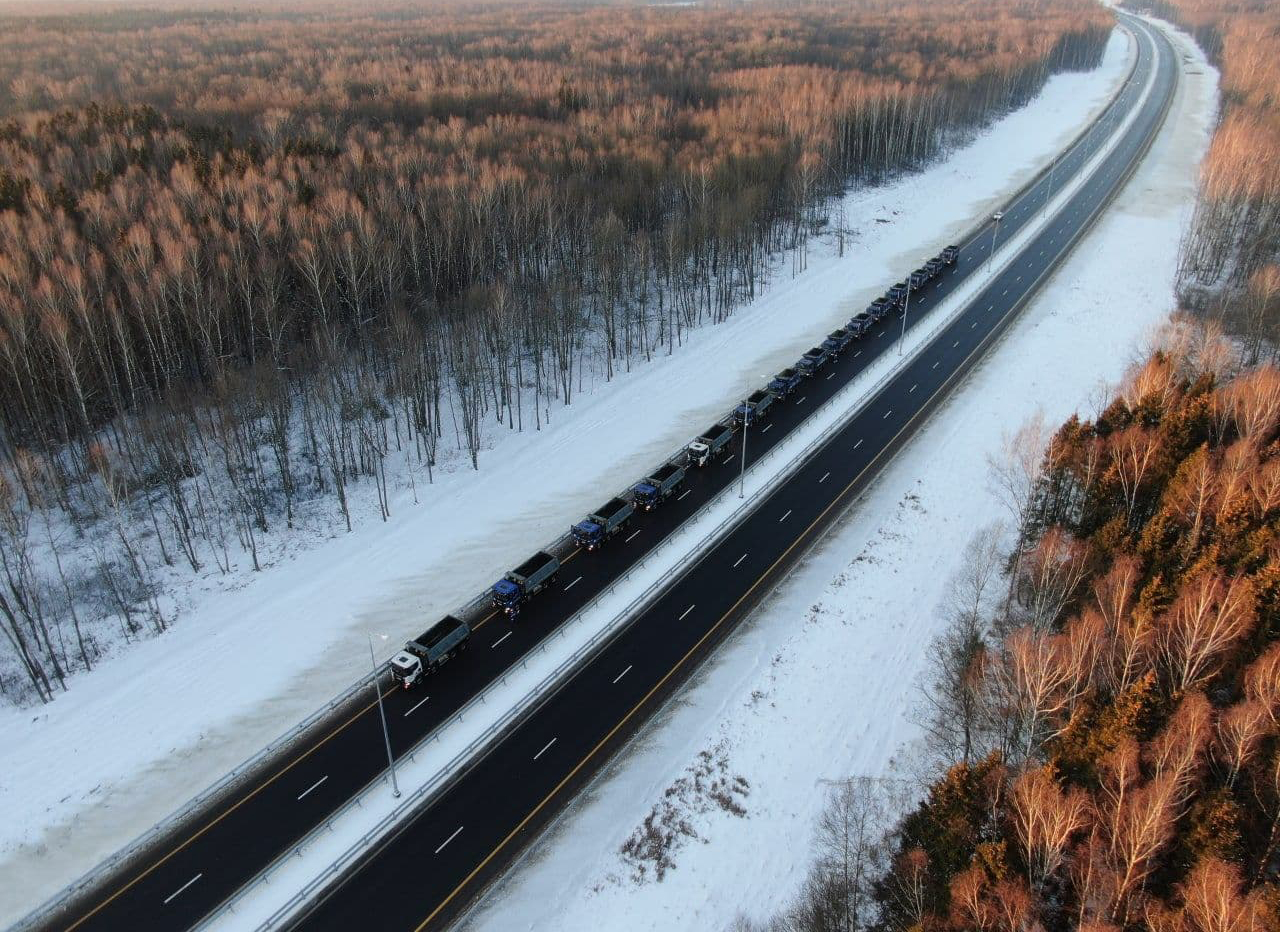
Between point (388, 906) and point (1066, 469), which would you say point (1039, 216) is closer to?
point (1066, 469)

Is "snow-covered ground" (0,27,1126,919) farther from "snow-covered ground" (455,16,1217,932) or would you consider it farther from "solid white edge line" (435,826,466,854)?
"snow-covered ground" (455,16,1217,932)

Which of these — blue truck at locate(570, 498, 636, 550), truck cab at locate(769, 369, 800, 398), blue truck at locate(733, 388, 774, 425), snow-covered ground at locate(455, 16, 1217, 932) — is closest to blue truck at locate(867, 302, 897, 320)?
truck cab at locate(769, 369, 800, 398)

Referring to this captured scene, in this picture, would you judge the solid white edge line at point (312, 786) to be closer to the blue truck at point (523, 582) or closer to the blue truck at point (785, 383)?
the blue truck at point (523, 582)

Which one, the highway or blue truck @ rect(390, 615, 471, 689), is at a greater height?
blue truck @ rect(390, 615, 471, 689)

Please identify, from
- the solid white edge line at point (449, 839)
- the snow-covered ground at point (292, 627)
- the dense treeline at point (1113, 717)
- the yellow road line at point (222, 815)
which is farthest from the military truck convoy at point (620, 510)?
the dense treeline at point (1113, 717)

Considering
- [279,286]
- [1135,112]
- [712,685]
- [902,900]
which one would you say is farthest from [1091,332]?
[1135,112]

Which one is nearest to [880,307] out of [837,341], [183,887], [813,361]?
[837,341]
